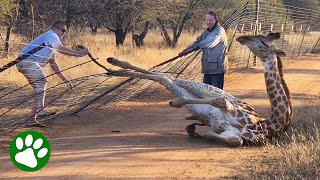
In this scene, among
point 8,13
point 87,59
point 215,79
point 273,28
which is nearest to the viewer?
point 215,79

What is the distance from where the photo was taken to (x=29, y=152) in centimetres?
496

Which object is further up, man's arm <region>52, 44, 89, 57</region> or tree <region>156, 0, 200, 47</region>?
man's arm <region>52, 44, 89, 57</region>

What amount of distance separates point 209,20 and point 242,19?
736cm

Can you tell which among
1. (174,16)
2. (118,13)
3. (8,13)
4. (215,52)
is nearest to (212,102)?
(215,52)

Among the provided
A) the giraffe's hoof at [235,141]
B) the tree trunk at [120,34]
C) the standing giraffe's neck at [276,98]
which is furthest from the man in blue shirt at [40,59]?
the tree trunk at [120,34]

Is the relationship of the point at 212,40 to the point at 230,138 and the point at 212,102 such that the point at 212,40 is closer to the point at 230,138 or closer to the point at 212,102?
the point at 212,102

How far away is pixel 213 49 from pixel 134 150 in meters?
2.40

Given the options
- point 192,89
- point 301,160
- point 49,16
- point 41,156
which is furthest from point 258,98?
point 49,16

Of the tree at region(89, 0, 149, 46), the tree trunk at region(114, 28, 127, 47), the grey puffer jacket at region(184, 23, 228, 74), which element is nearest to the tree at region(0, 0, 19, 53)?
the tree at region(89, 0, 149, 46)

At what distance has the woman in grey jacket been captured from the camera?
8023mm

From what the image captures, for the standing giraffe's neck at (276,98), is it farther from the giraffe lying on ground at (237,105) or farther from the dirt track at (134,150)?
the dirt track at (134,150)

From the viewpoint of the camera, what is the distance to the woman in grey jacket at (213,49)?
8.02 m

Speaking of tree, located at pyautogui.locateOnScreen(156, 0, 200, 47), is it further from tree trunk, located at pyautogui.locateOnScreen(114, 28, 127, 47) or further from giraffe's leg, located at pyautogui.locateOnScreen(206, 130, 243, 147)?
giraffe's leg, located at pyautogui.locateOnScreen(206, 130, 243, 147)

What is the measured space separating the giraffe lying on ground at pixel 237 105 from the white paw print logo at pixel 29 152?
1976mm
